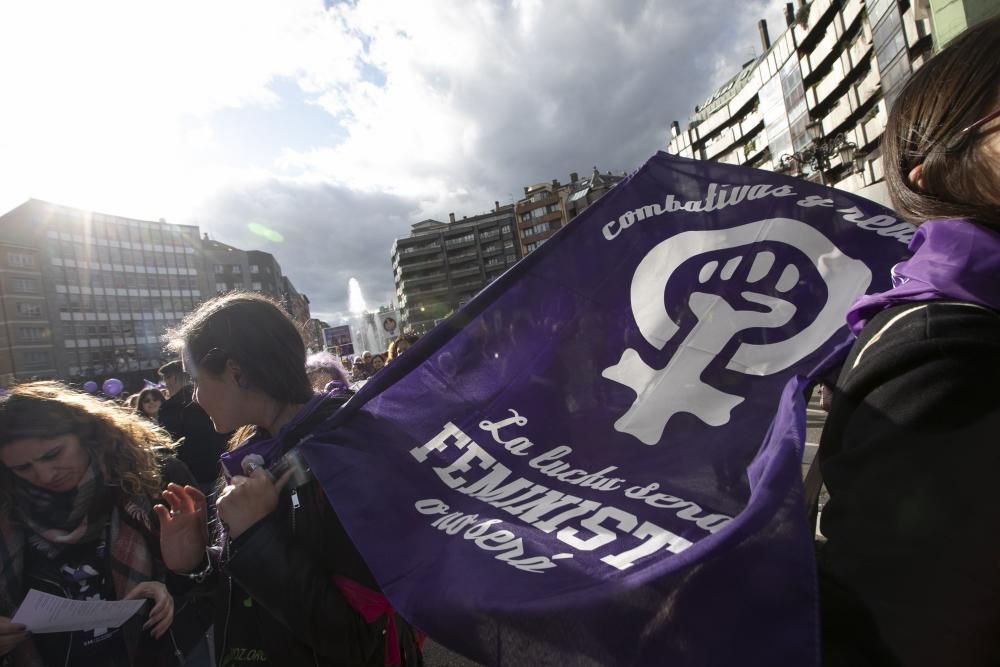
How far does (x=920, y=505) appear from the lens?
639 mm

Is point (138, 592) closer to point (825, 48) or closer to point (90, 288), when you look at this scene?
point (825, 48)

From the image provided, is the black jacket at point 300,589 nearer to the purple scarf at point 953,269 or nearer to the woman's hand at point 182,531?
the woman's hand at point 182,531

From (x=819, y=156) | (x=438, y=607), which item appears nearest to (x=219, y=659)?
(x=438, y=607)

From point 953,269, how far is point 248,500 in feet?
5.80

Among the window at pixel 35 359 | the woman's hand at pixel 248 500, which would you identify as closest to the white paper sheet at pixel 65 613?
the woman's hand at pixel 248 500

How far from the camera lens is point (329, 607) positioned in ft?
4.93

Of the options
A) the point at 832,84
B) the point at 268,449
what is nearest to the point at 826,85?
the point at 832,84

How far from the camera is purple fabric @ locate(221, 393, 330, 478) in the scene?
173cm

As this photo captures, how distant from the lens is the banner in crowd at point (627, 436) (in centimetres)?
75

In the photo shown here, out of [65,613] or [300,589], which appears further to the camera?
[65,613]

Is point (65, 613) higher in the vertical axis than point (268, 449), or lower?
lower

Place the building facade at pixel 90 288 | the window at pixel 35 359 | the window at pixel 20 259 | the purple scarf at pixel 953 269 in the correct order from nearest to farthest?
the purple scarf at pixel 953 269, the window at pixel 35 359, the window at pixel 20 259, the building facade at pixel 90 288

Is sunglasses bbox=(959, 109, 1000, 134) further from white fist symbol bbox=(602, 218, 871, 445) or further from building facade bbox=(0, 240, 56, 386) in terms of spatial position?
A: building facade bbox=(0, 240, 56, 386)

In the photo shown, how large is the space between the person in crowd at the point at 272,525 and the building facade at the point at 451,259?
297ft
